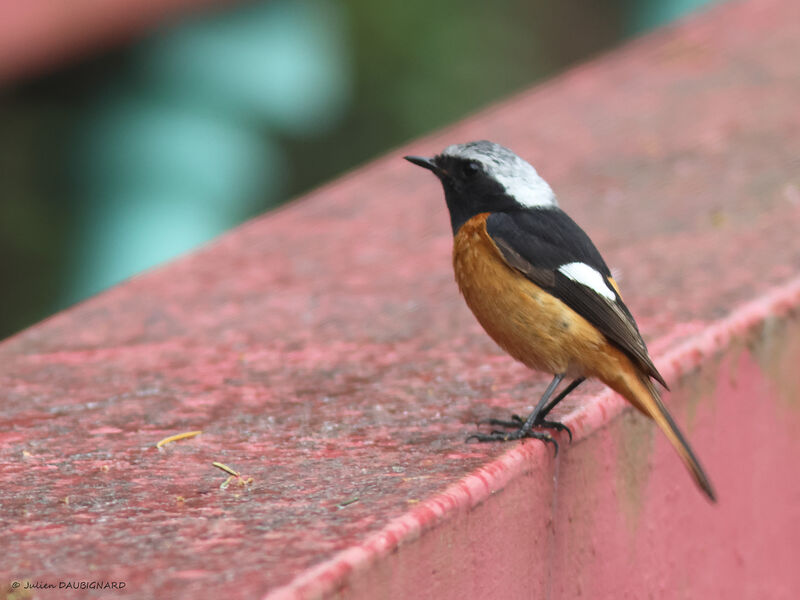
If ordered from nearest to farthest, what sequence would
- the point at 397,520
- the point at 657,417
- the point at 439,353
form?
the point at 397,520 < the point at 657,417 < the point at 439,353

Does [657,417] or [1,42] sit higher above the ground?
[1,42]

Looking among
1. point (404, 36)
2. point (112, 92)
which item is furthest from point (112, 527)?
point (404, 36)

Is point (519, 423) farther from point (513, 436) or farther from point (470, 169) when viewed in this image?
point (470, 169)

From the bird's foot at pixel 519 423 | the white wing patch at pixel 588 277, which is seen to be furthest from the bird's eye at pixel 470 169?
the bird's foot at pixel 519 423

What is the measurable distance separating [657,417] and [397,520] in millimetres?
912

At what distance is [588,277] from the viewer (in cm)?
301

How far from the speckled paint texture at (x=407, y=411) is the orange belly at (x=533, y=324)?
0.12m

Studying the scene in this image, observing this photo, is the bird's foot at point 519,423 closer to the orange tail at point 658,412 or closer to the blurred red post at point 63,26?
the orange tail at point 658,412

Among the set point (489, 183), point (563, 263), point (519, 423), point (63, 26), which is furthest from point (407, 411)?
point (63, 26)

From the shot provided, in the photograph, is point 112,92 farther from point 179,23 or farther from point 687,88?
point 687,88

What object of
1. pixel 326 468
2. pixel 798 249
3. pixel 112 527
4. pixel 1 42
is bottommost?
pixel 798 249

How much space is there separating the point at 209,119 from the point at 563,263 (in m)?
6.24

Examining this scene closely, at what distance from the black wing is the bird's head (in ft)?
0.41

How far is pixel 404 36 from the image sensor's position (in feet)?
30.7
